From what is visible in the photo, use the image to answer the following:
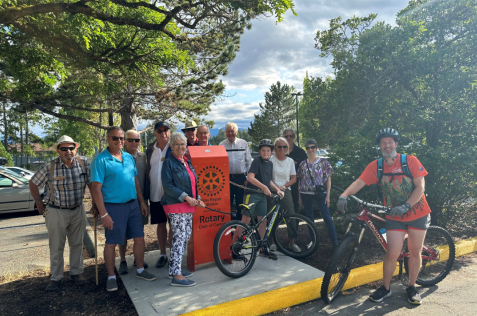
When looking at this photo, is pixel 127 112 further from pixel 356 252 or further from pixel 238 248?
pixel 356 252

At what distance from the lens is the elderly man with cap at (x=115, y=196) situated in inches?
138

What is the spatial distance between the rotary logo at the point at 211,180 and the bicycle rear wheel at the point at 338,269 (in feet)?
5.95

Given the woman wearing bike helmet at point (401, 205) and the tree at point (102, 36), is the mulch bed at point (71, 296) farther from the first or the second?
the tree at point (102, 36)

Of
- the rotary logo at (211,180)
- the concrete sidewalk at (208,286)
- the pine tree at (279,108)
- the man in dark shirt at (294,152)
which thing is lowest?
the concrete sidewalk at (208,286)

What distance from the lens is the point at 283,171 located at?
15.7 ft

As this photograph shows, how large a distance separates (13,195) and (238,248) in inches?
331

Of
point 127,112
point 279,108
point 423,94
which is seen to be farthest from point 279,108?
point 423,94

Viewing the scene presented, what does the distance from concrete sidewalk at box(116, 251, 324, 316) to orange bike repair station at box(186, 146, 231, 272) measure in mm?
241

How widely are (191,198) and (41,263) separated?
3355 millimetres

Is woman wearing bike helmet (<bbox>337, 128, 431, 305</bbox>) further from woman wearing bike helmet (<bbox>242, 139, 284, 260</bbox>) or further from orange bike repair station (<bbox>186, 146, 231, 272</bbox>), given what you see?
orange bike repair station (<bbox>186, 146, 231, 272</bbox>)

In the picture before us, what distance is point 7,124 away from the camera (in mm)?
34688

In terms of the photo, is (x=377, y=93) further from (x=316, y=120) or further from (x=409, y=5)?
(x=409, y=5)

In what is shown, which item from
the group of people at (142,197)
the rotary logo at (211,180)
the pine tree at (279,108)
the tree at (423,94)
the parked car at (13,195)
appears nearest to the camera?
the group of people at (142,197)

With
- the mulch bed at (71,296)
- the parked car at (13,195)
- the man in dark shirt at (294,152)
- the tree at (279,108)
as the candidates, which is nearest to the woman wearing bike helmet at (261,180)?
the man in dark shirt at (294,152)
